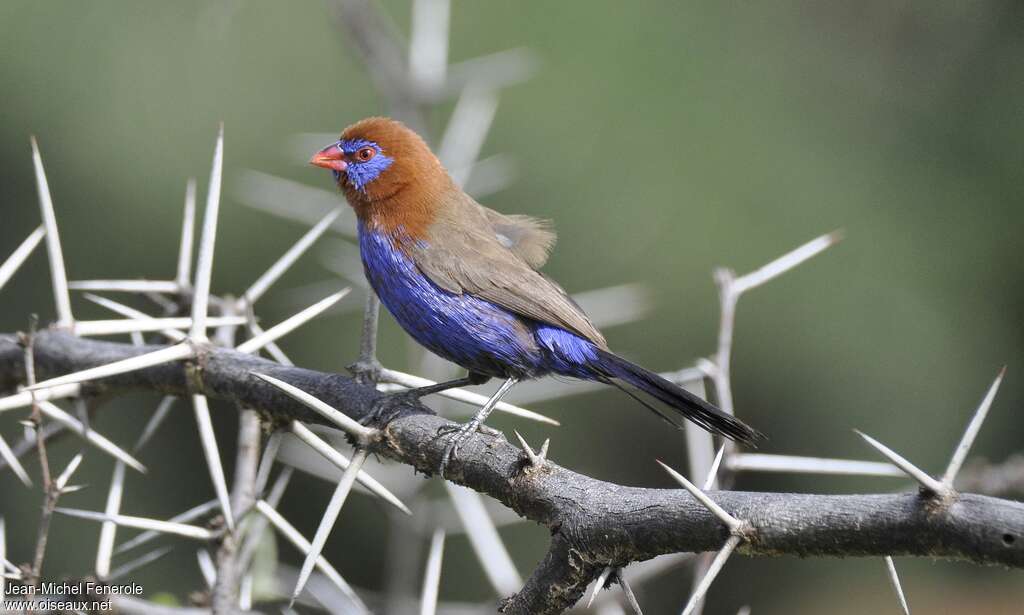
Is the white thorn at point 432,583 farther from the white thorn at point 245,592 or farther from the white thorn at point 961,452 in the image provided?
the white thorn at point 961,452

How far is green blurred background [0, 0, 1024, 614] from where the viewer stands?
24.5ft

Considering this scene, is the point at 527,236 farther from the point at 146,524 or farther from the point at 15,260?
the point at 146,524

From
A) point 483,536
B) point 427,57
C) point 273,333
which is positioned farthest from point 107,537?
point 427,57

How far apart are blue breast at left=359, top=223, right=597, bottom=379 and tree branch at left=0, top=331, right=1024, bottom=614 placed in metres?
0.84

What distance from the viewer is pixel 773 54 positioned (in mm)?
8984

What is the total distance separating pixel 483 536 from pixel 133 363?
1.47 metres

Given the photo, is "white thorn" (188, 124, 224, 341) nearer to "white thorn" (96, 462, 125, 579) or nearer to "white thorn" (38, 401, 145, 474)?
"white thorn" (38, 401, 145, 474)

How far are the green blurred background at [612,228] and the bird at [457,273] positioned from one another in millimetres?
2849

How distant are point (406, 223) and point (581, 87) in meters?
3.88

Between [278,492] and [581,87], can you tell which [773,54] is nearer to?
[581,87]

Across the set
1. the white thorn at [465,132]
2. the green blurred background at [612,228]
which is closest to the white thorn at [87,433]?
the white thorn at [465,132]

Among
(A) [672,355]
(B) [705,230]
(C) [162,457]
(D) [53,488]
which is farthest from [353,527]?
(D) [53,488]

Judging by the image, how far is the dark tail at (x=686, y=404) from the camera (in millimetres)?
2933

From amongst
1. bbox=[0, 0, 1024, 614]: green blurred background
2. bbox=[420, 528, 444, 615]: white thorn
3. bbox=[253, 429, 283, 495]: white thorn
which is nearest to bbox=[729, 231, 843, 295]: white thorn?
bbox=[420, 528, 444, 615]: white thorn
